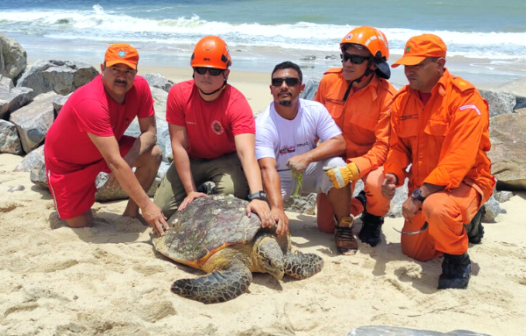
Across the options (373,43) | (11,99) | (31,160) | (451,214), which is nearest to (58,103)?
(31,160)

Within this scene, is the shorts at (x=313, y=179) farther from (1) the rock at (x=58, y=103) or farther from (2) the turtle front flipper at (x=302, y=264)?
(1) the rock at (x=58, y=103)

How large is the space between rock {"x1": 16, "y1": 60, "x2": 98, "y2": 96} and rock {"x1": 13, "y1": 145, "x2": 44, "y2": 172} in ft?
6.44

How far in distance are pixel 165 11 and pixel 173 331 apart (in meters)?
23.4

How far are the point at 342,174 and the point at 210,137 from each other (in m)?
1.01

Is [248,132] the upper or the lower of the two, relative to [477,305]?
upper

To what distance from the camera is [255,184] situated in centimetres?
353

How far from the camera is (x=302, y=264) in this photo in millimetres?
3371

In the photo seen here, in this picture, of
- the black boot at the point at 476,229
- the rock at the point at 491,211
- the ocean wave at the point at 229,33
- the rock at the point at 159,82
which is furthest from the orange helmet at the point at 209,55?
the ocean wave at the point at 229,33

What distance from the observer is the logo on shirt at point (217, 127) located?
3.80m

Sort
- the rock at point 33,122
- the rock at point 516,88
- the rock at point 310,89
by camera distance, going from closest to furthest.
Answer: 1. the rock at point 33,122
2. the rock at point 310,89
3. the rock at point 516,88

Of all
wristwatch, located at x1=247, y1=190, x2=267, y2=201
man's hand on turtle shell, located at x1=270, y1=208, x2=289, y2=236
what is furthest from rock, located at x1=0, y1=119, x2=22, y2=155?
man's hand on turtle shell, located at x1=270, y1=208, x2=289, y2=236

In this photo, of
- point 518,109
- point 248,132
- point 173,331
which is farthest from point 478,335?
point 518,109

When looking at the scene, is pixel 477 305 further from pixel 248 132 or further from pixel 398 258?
pixel 248 132

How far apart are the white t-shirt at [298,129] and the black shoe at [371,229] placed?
70cm
